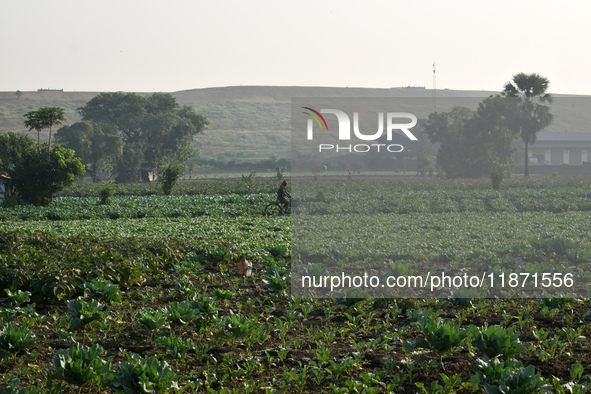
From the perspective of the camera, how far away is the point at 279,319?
656cm

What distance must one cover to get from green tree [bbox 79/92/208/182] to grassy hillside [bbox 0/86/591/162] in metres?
28.2

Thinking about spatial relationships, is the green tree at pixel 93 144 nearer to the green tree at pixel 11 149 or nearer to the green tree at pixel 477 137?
the green tree at pixel 11 149

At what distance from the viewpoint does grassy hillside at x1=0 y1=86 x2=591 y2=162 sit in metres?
109

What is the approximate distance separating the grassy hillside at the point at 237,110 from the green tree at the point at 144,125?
2819cm

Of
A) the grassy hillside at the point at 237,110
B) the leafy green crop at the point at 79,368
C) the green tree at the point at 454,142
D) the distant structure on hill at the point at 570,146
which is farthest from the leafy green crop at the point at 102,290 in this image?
the grassy hillside at the point at 237,110

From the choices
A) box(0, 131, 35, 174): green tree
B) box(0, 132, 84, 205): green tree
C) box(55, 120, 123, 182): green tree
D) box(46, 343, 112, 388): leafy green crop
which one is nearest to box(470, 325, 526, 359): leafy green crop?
box(46, 343, 112, 388): leafy green crop

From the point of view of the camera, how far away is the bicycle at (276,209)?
20.5 metres

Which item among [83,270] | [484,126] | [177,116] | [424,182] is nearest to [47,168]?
[424,182]

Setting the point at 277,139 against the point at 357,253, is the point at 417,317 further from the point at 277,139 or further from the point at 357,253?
the point at 277,139

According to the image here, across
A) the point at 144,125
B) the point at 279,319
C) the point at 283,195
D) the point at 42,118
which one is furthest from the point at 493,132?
the point at 144,125

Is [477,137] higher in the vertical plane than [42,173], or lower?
higher

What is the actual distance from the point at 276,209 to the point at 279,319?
1513 centimetres

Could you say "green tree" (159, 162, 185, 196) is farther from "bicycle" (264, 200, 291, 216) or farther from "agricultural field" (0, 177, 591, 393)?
"agricultural field" (0, 177, 591, 393)

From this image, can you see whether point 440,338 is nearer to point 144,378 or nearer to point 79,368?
point 144,378
